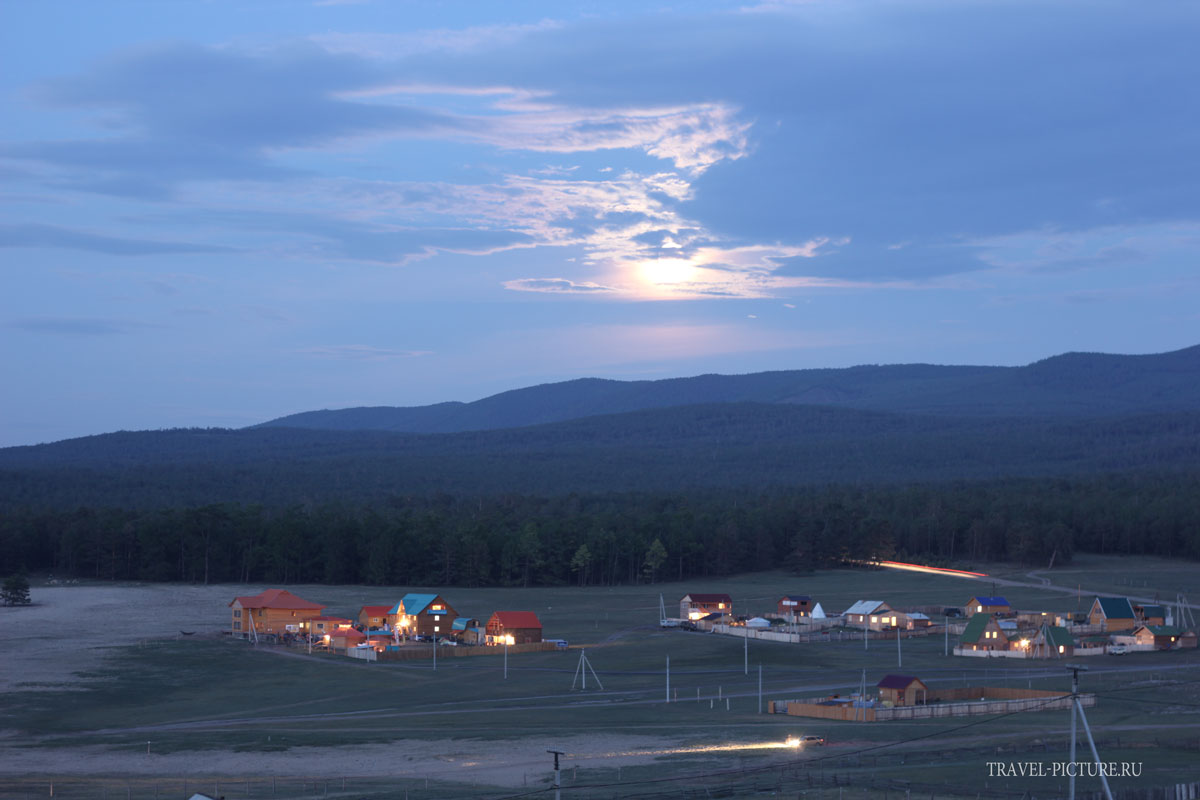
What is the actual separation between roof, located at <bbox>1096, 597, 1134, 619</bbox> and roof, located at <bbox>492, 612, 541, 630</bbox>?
3465 centimetres

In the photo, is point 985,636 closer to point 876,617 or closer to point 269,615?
point 876,617

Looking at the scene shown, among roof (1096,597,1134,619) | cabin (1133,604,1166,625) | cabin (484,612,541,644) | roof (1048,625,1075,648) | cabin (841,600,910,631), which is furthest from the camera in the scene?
cabin (841,600,910,631)

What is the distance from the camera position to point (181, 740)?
4475cm

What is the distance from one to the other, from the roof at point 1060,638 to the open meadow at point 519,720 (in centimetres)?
308

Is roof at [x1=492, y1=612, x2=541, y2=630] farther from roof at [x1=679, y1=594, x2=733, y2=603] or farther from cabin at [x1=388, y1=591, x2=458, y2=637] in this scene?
roof at [x1=679, y1=594, x2=733, y2=603]

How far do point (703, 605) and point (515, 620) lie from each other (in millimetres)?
19966

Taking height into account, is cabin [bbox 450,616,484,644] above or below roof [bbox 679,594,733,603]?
below

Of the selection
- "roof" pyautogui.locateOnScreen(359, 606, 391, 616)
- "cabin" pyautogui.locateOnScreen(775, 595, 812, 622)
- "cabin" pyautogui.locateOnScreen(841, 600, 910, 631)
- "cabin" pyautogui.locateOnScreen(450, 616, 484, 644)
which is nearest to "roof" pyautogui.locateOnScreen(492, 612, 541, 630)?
"cabin" pyautogui.locateOnScreen(450, 616, 484, 644)

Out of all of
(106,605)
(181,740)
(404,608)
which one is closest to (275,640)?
(404,608)

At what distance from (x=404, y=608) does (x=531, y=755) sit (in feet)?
125

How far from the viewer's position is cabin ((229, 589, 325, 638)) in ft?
250

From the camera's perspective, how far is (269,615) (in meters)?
76.9

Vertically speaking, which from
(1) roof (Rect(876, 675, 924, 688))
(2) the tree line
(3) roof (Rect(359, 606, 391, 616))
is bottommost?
(1) roof (Rect(876, 675, 924, 688))

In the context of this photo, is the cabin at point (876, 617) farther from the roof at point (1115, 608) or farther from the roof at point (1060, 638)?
the roof at point (1060, 638)
